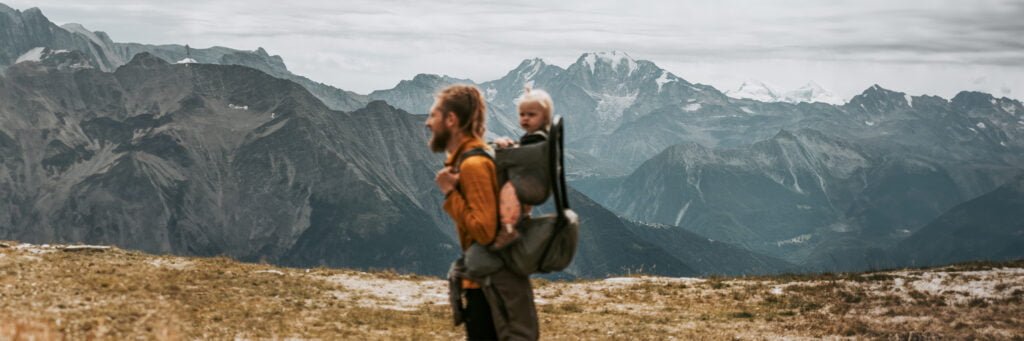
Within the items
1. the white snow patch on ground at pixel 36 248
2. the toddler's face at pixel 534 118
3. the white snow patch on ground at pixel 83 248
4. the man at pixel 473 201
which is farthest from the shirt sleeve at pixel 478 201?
the white snow patch on ground at pixel 83 248

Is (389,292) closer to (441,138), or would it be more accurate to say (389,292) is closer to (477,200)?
(441,138)

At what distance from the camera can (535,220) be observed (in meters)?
9.58

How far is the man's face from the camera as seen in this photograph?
9.78 metres

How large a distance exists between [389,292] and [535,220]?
61.1 feet

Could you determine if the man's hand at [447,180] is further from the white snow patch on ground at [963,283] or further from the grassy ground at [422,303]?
the white snow patch on ground at [963,283]

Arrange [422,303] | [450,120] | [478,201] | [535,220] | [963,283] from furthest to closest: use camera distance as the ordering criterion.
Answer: [963,283] < [422,303] < [450,120] < [535,220] < [478,201]

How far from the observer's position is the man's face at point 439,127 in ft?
32.1

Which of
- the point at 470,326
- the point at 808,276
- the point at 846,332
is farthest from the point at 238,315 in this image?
the point at 808,276

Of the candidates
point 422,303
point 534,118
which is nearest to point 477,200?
point 534,118

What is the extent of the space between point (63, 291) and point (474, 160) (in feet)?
52.6

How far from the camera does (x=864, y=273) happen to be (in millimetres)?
31922

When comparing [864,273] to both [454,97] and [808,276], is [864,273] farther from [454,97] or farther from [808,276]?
[454,97]

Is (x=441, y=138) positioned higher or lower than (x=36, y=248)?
higher

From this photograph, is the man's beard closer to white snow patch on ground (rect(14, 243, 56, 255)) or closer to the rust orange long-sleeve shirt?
the rust orange long-sleeve shirt
